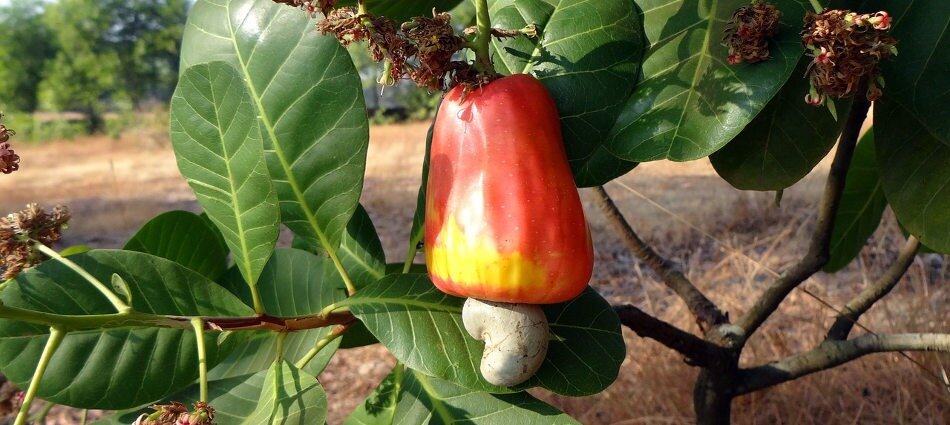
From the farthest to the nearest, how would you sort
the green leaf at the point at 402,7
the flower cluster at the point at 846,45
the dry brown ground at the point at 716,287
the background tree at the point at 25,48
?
the background tree at the point at 25,48 < the dry brown ground at the point at 716,287 < the green leaf at the point at 402,7 < the flower cluster at the point at 846,45

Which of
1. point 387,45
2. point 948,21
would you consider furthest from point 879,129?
point 387,45

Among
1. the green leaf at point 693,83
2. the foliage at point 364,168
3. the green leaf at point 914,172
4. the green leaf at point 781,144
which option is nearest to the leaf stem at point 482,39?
the foliage at point 364,168

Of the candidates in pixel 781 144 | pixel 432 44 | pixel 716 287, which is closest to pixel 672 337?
pixel 781 144

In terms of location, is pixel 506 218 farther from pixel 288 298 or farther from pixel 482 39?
pixel 288 298

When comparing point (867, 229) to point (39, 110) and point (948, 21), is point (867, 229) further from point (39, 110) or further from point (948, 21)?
point (39, 110)

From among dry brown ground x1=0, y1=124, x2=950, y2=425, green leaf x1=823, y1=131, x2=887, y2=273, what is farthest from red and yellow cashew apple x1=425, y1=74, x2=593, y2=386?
dry brown ground x1=0, y1=124, x2=950, y2=425

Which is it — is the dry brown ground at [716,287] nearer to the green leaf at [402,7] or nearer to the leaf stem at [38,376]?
the green leaf at [402,7]
